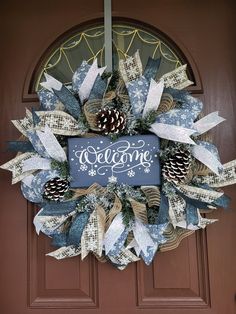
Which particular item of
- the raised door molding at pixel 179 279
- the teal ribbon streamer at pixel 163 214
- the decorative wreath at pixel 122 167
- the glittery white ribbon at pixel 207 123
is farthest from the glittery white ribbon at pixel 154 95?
the raised door molding at pixel 179 279

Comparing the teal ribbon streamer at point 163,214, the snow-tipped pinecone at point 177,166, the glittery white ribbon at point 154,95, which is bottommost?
the teal ribbon streamer at point 163,214

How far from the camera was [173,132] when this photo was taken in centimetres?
108

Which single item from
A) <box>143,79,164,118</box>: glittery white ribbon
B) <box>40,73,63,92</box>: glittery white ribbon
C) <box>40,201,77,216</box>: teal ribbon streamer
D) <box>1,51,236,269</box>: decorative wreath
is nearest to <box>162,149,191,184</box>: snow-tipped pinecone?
<box>1,51,236,269</box>: decorative wreath

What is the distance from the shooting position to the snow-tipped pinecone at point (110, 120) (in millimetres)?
1090

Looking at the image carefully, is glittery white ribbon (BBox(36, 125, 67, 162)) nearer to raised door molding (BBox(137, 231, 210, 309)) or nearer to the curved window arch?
the curved window arch

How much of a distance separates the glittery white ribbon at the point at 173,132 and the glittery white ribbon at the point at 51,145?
0.27 metres

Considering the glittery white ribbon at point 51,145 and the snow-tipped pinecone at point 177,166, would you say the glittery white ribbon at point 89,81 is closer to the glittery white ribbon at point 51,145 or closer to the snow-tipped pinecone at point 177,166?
the glittery white ribbon at point 51,145

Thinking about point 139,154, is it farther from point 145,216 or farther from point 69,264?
point 69,264

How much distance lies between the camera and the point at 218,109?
1.24m

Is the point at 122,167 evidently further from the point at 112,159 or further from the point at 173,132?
the point at 173,132

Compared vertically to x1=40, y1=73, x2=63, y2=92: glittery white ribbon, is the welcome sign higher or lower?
lower

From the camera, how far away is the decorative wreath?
3.61ft

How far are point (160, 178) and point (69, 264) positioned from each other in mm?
399

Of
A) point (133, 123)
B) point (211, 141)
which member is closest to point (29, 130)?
point (133, 123)
